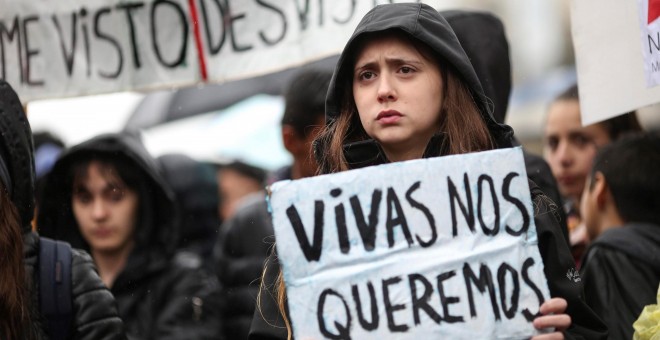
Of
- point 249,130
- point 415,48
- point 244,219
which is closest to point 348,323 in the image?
point 415,48

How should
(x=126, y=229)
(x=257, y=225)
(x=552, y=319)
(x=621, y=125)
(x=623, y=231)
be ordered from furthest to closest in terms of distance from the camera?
(x=257, y=225) < (x=621, y=125) < (x=126, y=229) < (x=623, y=231) < (x=552, y=319)

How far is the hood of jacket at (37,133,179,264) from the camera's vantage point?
A: 6.20 m

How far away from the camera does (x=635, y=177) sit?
5488 millimetres

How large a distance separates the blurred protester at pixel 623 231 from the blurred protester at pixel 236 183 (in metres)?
4.49

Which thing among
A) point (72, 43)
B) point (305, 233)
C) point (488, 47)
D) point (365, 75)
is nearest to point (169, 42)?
point (72, 43)

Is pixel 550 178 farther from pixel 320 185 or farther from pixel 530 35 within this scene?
pixel 530 35

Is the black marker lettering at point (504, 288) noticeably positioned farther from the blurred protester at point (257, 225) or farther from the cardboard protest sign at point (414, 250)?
the blurred protester at point (257, 225)

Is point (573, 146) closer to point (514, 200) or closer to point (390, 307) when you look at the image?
point (514, 200)

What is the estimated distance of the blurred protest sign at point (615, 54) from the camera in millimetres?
4734

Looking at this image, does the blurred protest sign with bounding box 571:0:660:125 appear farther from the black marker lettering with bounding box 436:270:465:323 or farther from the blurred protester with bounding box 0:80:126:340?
the blurred protester with bounding box 0:80:126:340

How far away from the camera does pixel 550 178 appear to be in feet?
16.9

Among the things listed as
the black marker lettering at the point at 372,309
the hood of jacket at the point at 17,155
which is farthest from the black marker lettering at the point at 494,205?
the hood of jacket at the point at 17,155

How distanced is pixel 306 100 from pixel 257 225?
80cm

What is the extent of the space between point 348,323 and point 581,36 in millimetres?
2076
